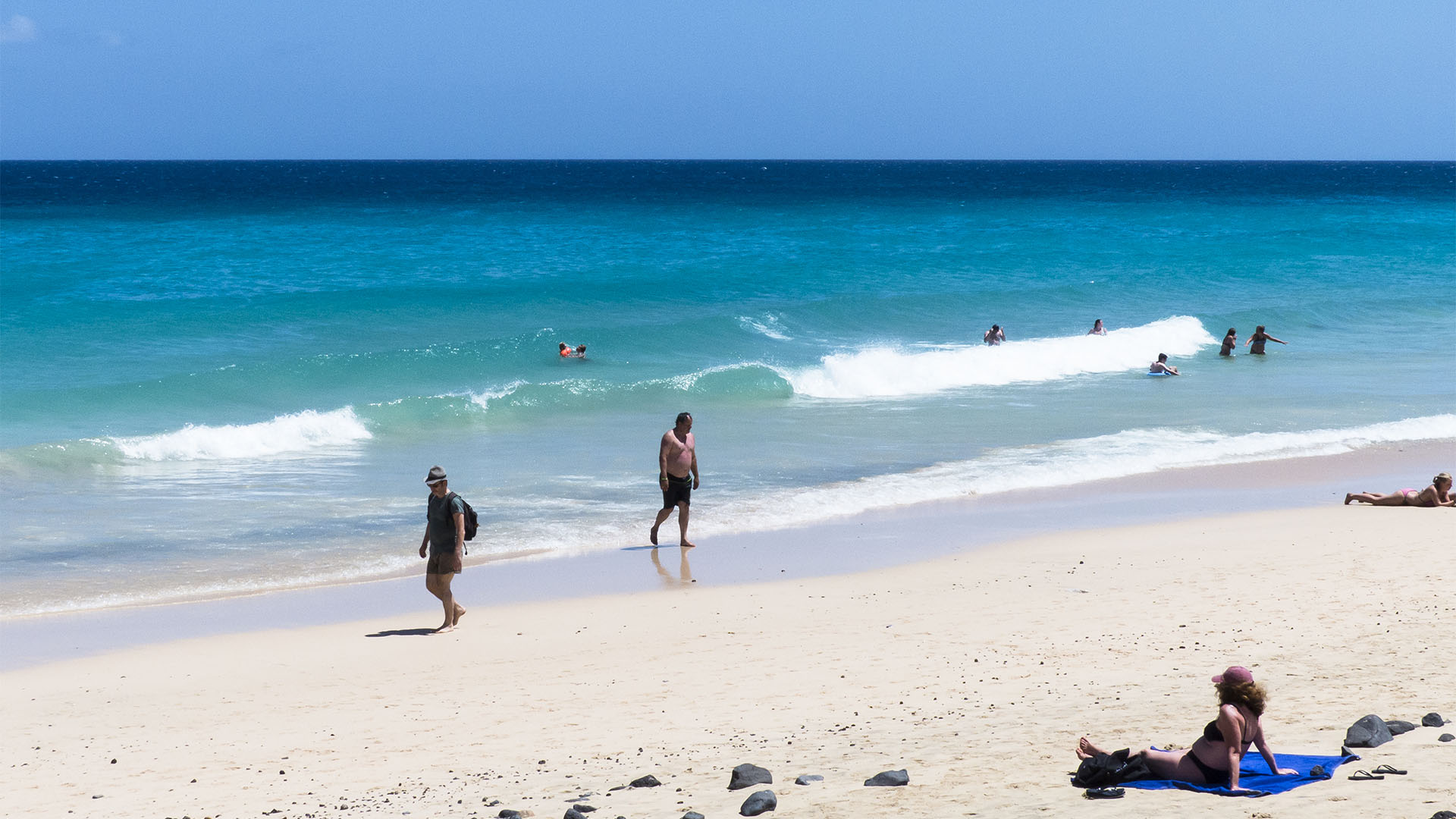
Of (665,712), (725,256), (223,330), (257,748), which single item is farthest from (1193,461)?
(725,256)

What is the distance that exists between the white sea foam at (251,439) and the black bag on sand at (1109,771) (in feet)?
44.0

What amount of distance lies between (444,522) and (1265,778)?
6.00m

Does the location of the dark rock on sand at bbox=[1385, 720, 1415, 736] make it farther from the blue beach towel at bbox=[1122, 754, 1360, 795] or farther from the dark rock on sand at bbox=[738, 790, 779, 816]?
the dark rock on sand at bbox=[738, 790, 779, 816]

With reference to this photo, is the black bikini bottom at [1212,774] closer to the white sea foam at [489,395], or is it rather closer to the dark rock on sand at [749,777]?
the dark rock on sand at [749,777]

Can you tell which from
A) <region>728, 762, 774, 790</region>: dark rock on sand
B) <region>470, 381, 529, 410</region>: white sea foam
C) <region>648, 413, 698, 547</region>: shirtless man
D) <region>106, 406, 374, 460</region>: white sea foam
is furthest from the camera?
<region>470, 381, 529, 410</region>: white sea foam

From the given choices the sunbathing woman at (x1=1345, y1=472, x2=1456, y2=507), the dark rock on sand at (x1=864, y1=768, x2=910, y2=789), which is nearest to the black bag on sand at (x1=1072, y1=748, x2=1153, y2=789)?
the dark rock on sand at (x1=864, y1=768, x2=910, y2=789)

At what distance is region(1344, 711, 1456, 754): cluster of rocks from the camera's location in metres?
6.29

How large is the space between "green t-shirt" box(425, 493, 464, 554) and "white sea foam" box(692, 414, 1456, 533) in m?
3.95

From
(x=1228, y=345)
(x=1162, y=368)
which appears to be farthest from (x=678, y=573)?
(x=1228, y=345)

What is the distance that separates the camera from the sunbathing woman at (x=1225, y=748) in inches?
237

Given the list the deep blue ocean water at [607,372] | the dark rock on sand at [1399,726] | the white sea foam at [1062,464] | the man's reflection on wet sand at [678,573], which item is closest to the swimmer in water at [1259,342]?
the deep blue ocean water at [607,372]

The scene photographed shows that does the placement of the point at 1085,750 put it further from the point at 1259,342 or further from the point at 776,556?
the point at 1259,342

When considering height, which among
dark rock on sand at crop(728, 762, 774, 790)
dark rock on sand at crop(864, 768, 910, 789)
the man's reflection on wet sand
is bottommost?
the man's reflection on wet sand

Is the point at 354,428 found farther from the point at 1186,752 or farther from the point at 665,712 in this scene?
the point at 1186,752
